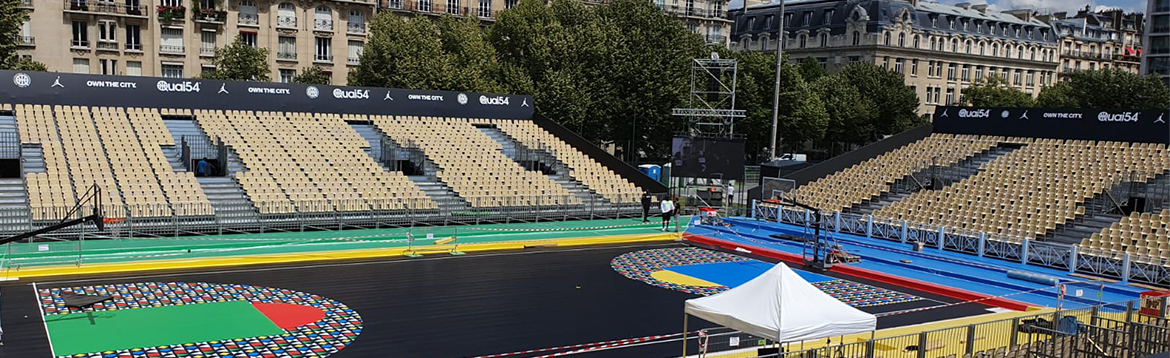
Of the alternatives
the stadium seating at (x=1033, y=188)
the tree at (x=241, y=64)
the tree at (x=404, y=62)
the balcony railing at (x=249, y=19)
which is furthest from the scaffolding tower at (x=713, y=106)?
the balcony railing at (x=249, y=19)

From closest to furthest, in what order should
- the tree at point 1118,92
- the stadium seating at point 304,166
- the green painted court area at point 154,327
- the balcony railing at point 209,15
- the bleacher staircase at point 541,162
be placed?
the green painted court area at point 154,327 → the stadium seating at point 304,166 → the bleacher staircase at point 541,162 → the balcony railing at point 209,15 → the tree at point 1118,92

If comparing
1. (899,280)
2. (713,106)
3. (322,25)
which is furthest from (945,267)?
(322,25)

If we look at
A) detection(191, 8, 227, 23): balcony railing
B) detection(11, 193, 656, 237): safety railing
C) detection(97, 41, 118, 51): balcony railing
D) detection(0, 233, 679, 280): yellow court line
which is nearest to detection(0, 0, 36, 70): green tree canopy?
detection(97, 41, 118, 51): balcony railing

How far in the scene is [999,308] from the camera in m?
21.2

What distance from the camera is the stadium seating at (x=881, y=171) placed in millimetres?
36469

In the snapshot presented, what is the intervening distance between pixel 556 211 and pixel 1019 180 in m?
16.8

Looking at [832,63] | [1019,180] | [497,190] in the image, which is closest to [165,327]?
[497,190]

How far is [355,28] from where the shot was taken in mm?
70750

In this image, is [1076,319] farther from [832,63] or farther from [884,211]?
[832,63]

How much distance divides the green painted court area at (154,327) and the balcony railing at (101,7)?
50987mm

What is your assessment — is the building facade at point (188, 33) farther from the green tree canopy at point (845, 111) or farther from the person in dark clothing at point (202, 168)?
the person in dark clothing at point (202, 168)

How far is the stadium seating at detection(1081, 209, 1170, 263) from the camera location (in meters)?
25.6

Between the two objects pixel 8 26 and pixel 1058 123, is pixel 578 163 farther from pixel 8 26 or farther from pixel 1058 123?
pixel 8 26

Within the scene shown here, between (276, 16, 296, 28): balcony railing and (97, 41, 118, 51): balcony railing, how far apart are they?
34.8 ft
